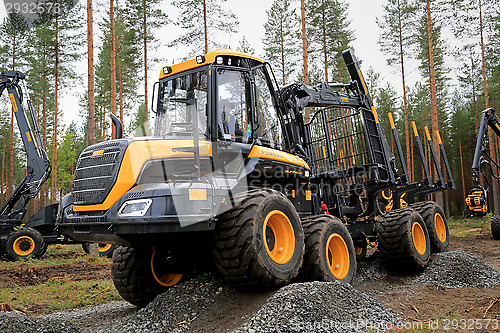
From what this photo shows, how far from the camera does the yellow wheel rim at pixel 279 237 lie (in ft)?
16.5

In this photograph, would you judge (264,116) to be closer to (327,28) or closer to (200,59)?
(200,59)

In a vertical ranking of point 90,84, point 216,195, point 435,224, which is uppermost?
point 90,84

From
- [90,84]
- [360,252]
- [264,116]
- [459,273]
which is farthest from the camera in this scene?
[90,84]

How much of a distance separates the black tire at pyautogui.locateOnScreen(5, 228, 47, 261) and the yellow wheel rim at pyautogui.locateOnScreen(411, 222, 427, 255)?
11.5 m

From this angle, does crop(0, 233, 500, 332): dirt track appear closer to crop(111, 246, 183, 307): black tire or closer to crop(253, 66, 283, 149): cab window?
crop(111, 246, 183, 307): black tire

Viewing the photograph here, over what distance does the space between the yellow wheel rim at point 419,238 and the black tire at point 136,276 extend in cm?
528

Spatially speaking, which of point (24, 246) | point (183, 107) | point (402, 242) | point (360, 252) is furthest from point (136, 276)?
point (24, 246)

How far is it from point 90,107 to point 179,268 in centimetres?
868

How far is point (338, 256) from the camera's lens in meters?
6.30

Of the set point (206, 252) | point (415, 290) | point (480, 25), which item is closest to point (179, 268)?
point (206, 252)

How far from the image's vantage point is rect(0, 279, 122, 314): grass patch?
7004 mm

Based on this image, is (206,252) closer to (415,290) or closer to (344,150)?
(415,290)

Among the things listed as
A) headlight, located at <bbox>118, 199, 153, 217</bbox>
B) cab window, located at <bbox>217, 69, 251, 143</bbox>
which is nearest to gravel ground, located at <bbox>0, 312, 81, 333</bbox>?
headlight, located at <bbox>118, 199, 153, 217</bbox>

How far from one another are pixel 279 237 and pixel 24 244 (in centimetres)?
1117
